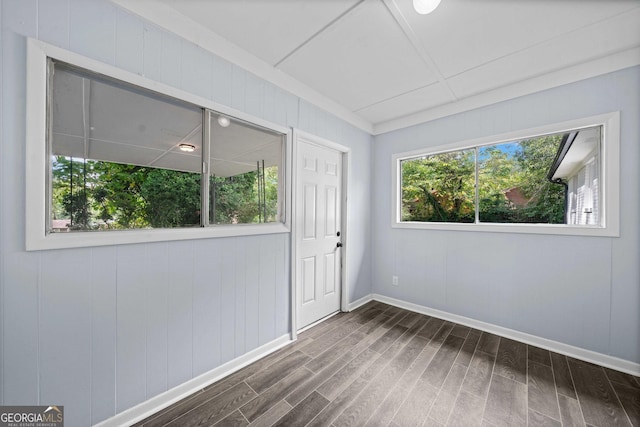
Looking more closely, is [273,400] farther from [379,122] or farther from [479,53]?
[379,122]

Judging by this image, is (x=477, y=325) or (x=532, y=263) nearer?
(x=532, y=263)

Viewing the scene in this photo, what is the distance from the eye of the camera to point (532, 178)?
7.83 feet

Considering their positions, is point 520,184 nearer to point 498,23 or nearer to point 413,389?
point 498,23

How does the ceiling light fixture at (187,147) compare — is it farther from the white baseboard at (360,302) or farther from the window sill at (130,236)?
the white baseboard at (360,302)

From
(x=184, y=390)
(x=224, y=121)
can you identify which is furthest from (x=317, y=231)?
(x=184, y=390)

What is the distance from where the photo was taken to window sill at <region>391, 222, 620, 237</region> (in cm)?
198

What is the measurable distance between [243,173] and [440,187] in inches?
96.7

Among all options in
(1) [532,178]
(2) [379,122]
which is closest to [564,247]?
(1) [532,178]

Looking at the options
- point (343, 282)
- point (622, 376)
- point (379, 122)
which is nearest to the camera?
point (622, 376)

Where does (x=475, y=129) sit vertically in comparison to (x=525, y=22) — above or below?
below

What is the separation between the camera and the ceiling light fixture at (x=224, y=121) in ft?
6.05

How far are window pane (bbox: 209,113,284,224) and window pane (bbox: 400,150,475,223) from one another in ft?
6.30

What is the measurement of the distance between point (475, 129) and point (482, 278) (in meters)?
1.69

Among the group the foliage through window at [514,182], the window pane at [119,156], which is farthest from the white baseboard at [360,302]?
the window pane at [119,156]
